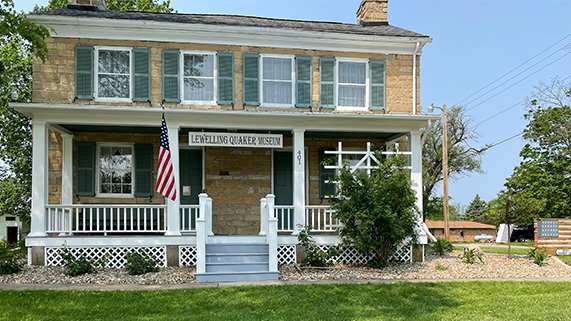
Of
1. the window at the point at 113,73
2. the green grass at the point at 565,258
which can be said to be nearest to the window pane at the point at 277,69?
the window at the point at 113,73

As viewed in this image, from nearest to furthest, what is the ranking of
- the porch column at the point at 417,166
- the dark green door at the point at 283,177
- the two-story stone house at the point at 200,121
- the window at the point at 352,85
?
1. the two-story stone house at the point at 200,121
2. the porch column at the point at 417,166
3. the window at the point at 352,85
4. the dark green door at the point at 283,177

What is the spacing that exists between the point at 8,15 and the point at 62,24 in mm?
2846

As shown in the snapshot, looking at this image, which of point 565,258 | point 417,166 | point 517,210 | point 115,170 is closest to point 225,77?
point 115,170

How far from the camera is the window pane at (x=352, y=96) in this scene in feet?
44.3

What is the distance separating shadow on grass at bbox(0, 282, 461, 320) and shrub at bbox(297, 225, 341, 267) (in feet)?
6.55

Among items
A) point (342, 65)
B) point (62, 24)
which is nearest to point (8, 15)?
point (62, 24)

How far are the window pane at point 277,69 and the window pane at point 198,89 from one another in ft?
4.96

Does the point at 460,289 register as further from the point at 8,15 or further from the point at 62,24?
the point at 62,24

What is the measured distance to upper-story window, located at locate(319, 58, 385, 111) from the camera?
1331cm

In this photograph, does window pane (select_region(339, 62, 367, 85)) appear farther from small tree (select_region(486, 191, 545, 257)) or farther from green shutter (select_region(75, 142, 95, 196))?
green shutter (select_region(75, 142, 95, 196))

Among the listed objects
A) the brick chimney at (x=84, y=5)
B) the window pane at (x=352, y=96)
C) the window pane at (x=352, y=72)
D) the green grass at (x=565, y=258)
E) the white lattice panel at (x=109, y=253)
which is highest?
the brick chimney at (x=84, y=5)

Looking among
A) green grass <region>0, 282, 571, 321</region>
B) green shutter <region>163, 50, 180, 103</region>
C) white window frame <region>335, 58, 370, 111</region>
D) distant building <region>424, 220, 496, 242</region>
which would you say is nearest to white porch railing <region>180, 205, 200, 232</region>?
green shutter <region>163, 50, 180, 103</region>

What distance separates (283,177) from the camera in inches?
551

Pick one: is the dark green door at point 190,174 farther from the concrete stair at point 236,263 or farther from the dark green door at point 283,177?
the concrete stair at point 236,263
